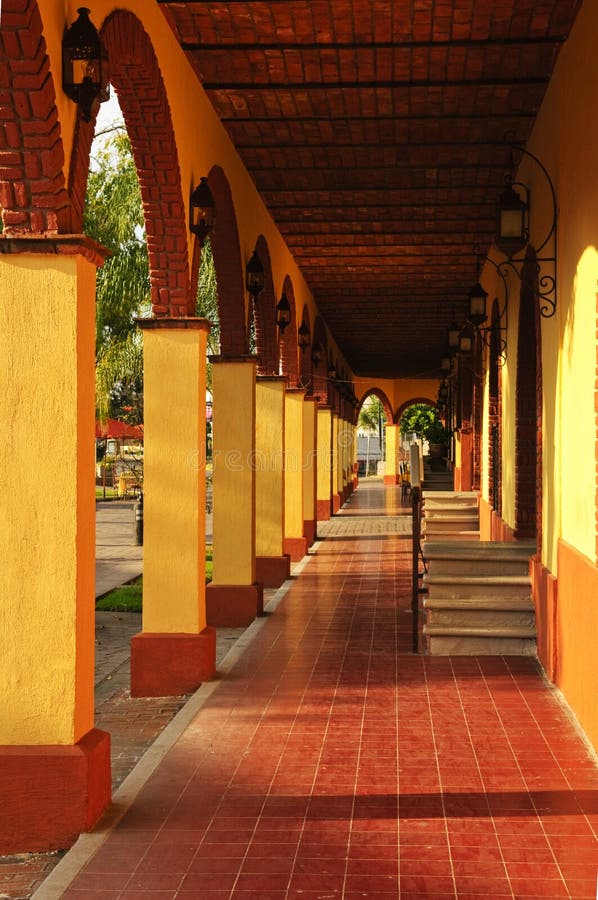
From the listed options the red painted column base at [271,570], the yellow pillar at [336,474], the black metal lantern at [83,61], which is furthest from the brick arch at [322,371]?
the black metal lantern at [83,61]

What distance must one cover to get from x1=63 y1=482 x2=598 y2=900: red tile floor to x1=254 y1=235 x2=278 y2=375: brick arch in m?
5.04

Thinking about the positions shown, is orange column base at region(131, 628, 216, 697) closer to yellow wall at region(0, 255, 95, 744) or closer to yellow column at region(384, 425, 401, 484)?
yellow wall at region(0, 255, 95, 744)

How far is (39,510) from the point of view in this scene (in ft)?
16.8

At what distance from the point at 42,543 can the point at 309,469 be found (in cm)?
1388

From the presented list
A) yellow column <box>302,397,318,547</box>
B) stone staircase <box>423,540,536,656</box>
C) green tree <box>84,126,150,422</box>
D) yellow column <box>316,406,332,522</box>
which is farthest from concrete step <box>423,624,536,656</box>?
yellow column <box>316,406,332,522</box>

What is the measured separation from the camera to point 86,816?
5.11 m

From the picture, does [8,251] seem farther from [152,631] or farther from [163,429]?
[152,631]

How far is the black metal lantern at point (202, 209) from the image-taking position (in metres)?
7.96

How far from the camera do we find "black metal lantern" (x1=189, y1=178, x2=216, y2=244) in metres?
7.96

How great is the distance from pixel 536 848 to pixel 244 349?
6.79m

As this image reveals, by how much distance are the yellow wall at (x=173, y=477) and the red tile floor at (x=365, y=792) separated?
713 mm

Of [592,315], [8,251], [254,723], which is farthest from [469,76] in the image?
[254,723]

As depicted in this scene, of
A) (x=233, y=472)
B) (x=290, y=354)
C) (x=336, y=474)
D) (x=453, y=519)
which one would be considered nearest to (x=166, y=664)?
(x=233, y=472)

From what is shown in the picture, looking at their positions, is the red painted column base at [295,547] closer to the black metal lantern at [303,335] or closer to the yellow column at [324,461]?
the black metal lantern at [303,335]
